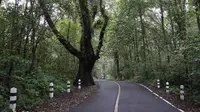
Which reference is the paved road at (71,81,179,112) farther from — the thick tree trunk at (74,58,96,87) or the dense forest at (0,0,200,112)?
the thick tree trunk at (74,58,96,87)

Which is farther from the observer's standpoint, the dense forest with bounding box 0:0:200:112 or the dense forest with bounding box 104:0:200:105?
the dense forest with bounding box 104:0:200:105

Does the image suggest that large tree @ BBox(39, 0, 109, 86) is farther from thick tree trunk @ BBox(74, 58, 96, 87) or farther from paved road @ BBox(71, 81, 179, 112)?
paved road @ BBox(71, 81, 179, 112)

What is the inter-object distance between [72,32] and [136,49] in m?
16.2

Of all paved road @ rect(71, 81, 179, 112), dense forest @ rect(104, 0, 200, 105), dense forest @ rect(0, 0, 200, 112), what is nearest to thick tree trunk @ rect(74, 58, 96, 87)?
dense forest @ rect(0, 0, 200, 112)

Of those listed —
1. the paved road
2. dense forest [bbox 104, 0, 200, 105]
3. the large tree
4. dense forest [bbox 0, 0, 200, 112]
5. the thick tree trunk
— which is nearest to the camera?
the paved road

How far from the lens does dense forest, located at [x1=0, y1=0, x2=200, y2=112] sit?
10555 millimetres

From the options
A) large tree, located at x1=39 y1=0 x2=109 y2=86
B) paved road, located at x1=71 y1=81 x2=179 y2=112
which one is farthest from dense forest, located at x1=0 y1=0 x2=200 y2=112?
paved road, located at x1=71 y1=81 x2=179 y2=112

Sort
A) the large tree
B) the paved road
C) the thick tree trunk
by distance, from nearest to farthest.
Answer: the paved road, the large tree, the thick tree trunk

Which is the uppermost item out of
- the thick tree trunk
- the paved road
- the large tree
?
the large tree

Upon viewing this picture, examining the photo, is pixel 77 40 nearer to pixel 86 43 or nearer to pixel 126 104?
pixel 86 43

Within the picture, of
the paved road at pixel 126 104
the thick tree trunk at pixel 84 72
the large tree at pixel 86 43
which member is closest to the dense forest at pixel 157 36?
the paved road at pixel 126 104

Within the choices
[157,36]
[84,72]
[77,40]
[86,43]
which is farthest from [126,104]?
[157,36]

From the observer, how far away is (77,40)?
25219 millimetres

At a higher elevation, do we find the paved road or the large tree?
the large tree
